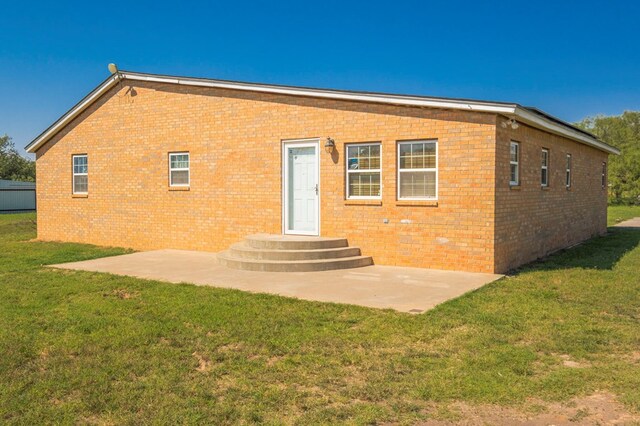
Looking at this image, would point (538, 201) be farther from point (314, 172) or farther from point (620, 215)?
point (620, 215)

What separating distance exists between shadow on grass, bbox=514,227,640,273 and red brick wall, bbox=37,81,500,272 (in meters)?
2.17

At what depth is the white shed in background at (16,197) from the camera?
4456cm

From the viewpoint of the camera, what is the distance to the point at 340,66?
23359mm

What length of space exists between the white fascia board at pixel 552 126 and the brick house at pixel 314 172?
0.16 ft

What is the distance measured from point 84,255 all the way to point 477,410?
39.3ft

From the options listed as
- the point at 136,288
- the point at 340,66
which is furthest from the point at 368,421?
the point at 340,66

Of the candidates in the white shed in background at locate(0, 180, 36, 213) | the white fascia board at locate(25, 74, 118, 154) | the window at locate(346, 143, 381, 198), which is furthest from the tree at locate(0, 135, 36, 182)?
the window at locate(346, 143, 381, 198)

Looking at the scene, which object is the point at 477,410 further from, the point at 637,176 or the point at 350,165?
the point at 637,176

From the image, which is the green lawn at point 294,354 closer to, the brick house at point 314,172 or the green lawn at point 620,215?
the brick house at point 314,172

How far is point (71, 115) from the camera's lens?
54.4ft

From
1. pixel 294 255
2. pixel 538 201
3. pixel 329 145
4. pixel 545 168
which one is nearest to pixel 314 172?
pixel 329 145

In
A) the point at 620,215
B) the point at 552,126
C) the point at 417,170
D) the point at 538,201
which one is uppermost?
the point at 552,126

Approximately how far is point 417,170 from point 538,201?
3681 mm

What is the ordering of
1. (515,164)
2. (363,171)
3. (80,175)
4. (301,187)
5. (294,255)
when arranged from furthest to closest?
(80,175)
(301,187)
(363,171)
(515,164)
(294,255)
